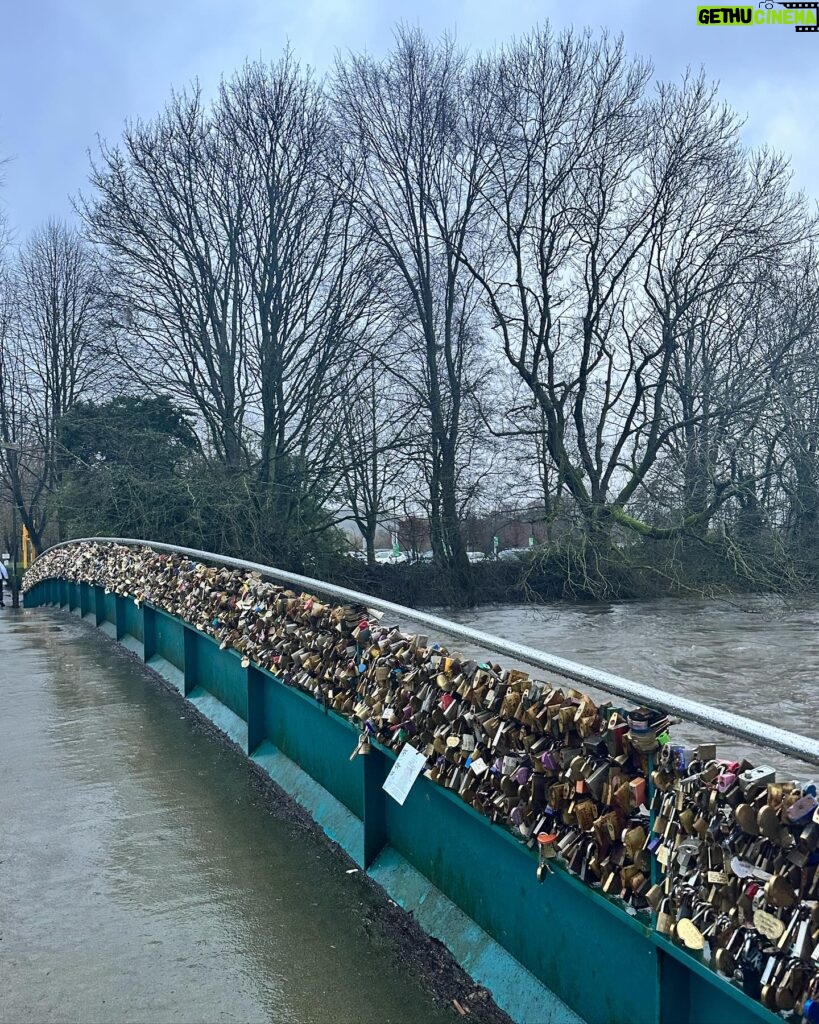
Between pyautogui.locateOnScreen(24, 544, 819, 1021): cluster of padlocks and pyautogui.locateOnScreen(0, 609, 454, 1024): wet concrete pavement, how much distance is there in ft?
2.21

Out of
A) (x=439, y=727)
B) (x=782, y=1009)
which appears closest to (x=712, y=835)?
(x=782, y=1009)

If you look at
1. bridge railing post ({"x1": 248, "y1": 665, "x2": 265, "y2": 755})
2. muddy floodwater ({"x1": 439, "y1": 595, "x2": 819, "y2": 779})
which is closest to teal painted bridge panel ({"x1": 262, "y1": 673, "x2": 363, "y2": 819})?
bridge railing post ({"x1": 248, "y1": 665, "x2": 265, "y2": 755})

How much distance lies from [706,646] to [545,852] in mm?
11833

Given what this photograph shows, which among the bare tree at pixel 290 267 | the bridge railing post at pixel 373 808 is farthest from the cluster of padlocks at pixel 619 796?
the bare tree at pixel 290 267

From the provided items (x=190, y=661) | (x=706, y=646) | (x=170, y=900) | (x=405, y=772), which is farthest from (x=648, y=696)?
(x=706, y=646)

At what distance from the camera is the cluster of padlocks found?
2.09m

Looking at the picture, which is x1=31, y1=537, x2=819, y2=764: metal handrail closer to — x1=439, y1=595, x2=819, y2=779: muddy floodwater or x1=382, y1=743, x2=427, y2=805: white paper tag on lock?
x1=382, y1=743, x2=427, y2=805: white paper tag on lock

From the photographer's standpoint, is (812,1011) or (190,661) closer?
(812,1011)

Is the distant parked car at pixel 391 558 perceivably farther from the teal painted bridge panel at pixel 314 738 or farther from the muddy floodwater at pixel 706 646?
the teal painted bridge panel at pixel 314 738

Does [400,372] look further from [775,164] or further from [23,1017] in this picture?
[23,1017]

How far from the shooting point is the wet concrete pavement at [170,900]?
3.20m

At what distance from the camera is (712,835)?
228 centimetres

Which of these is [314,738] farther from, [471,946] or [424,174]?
[424,174]

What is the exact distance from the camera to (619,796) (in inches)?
103
